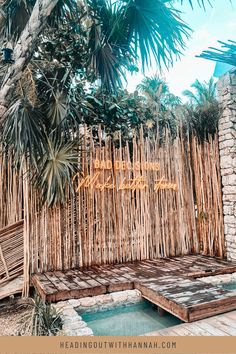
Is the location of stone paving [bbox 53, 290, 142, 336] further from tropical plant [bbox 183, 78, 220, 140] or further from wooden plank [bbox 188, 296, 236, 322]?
tropical plant [bbox 183, 78, 220, 140]

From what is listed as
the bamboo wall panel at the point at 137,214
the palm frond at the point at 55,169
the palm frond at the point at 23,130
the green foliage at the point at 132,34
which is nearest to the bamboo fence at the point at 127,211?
the bamboo wall panel at the point at 137,214

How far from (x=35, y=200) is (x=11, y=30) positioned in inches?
84.4

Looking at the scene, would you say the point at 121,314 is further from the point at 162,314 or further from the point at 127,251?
the point at 127,251

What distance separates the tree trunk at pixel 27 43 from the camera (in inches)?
116

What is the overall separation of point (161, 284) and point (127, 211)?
4.53ft

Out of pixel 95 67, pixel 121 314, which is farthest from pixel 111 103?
pixel 121 314

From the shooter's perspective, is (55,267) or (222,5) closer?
(222,5)

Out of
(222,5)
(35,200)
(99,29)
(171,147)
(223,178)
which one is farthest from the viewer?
(171,147)

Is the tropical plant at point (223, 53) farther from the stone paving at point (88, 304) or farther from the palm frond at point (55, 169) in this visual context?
the stone paving at point (88, 304)

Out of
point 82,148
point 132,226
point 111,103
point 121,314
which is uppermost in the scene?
point 111,103

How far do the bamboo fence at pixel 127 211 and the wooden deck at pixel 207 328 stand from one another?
1.89 metres

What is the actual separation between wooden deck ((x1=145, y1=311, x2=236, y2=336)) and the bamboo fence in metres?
1.89

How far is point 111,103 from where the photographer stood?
5.37 meters

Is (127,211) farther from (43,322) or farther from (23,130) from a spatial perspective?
(43,322)
